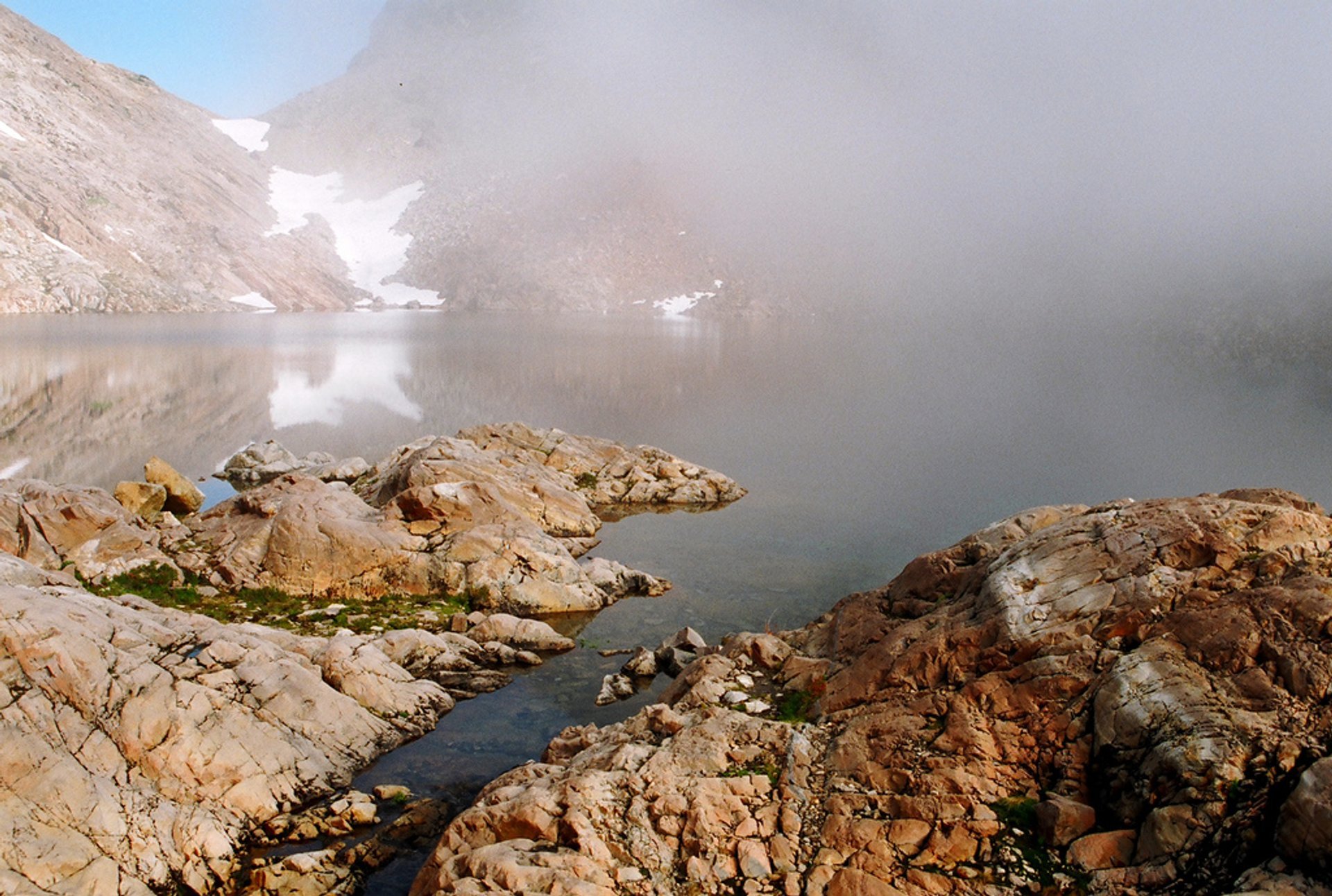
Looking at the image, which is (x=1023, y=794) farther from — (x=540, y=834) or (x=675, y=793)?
(x=540, y=834)

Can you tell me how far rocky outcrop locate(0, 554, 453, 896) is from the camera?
9.77 m

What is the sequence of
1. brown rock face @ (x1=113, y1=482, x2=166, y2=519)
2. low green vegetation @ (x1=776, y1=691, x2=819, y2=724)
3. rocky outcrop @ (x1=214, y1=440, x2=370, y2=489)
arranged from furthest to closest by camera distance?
rocky outcrop @ (x1=214, y1=440, x2=370, y2=489)
brown rock face @ (x1=113, y1=482, x2=166, y2=519)
low green vegetation @ (x1=776, y1=691, x2=819, y2=724)

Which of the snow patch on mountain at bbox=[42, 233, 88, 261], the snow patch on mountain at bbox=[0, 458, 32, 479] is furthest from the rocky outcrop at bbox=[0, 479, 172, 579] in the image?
the snow patch on mountain at bbox=[42, 233, 88, 261]

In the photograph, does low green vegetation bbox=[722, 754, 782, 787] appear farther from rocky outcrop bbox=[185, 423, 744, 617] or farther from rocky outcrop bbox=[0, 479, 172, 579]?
rocky outcrop bbox=[0, 479, 172, 579]

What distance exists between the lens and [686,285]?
189m

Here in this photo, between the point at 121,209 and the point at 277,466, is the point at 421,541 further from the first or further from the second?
the point at 121,209

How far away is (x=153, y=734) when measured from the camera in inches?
444

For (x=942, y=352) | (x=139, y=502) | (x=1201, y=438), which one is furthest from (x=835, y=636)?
(x=942, y=352)

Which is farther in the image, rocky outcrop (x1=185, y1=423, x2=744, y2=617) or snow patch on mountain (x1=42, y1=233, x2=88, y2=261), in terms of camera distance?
snow patch on mountain (x1=42, y1=233, x2=88, y2=261)

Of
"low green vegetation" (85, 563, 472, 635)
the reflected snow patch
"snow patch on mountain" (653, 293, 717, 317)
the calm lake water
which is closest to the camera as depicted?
"low green vegetation" (85, 563, 472, 635)

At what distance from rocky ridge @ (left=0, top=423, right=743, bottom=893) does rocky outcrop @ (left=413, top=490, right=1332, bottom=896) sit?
138 inches

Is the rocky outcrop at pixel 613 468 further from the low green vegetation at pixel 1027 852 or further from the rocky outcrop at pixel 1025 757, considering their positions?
the low green vegetation at pixel 1027 852

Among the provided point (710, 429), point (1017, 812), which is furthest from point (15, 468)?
point (1017, 812)

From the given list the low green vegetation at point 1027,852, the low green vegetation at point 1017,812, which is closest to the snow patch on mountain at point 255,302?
the low green vegetation at point 1017,812
